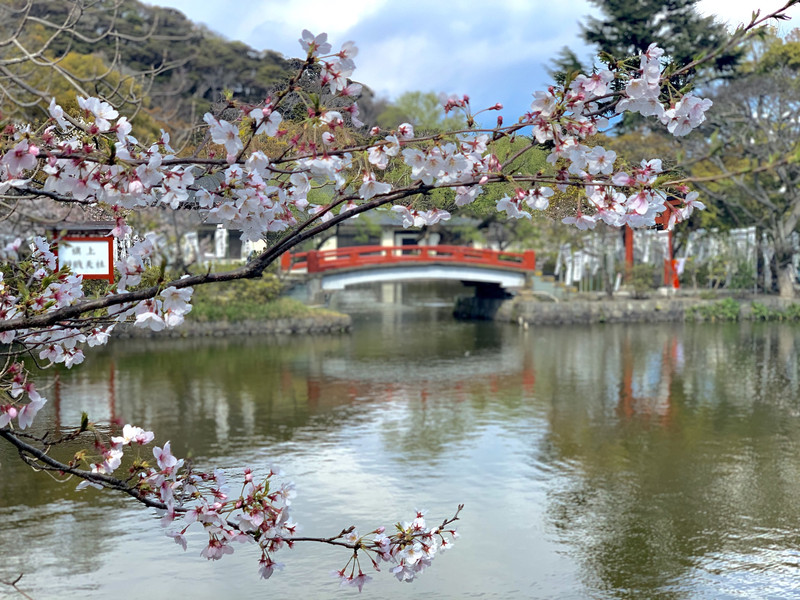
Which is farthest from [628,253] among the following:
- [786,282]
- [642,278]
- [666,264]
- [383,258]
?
[383,258]

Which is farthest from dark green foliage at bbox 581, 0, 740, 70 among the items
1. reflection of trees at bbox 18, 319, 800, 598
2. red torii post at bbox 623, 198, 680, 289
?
reflection of trees at bbox 18, 319, 800, 598

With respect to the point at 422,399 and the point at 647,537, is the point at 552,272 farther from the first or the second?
the point at 647,537

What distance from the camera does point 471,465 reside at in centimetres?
887

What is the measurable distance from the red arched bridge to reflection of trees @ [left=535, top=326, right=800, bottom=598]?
7579 mm

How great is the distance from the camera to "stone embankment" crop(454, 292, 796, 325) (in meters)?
22.8

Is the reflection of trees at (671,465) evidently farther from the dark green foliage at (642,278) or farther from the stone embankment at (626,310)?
the dark green foliage at (642,278)

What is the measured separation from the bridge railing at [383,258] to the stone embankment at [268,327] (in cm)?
212

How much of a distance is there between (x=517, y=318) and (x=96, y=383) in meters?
12.2

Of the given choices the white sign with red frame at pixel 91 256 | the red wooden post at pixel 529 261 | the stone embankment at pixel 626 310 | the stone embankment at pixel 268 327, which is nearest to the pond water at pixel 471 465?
the white sign with red frame at pixel 91 256

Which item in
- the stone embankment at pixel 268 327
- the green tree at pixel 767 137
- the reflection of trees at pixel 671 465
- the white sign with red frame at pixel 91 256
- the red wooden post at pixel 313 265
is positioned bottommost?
the reflection of trees at pixel 671 465

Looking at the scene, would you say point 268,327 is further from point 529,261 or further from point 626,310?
point 626,310

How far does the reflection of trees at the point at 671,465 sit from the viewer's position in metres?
6.58

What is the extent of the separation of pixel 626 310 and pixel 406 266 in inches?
224

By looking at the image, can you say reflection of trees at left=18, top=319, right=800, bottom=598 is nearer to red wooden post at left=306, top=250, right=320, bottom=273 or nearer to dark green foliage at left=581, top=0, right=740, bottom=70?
red wooden post at left=306, top=250, right=320, bottom=273
